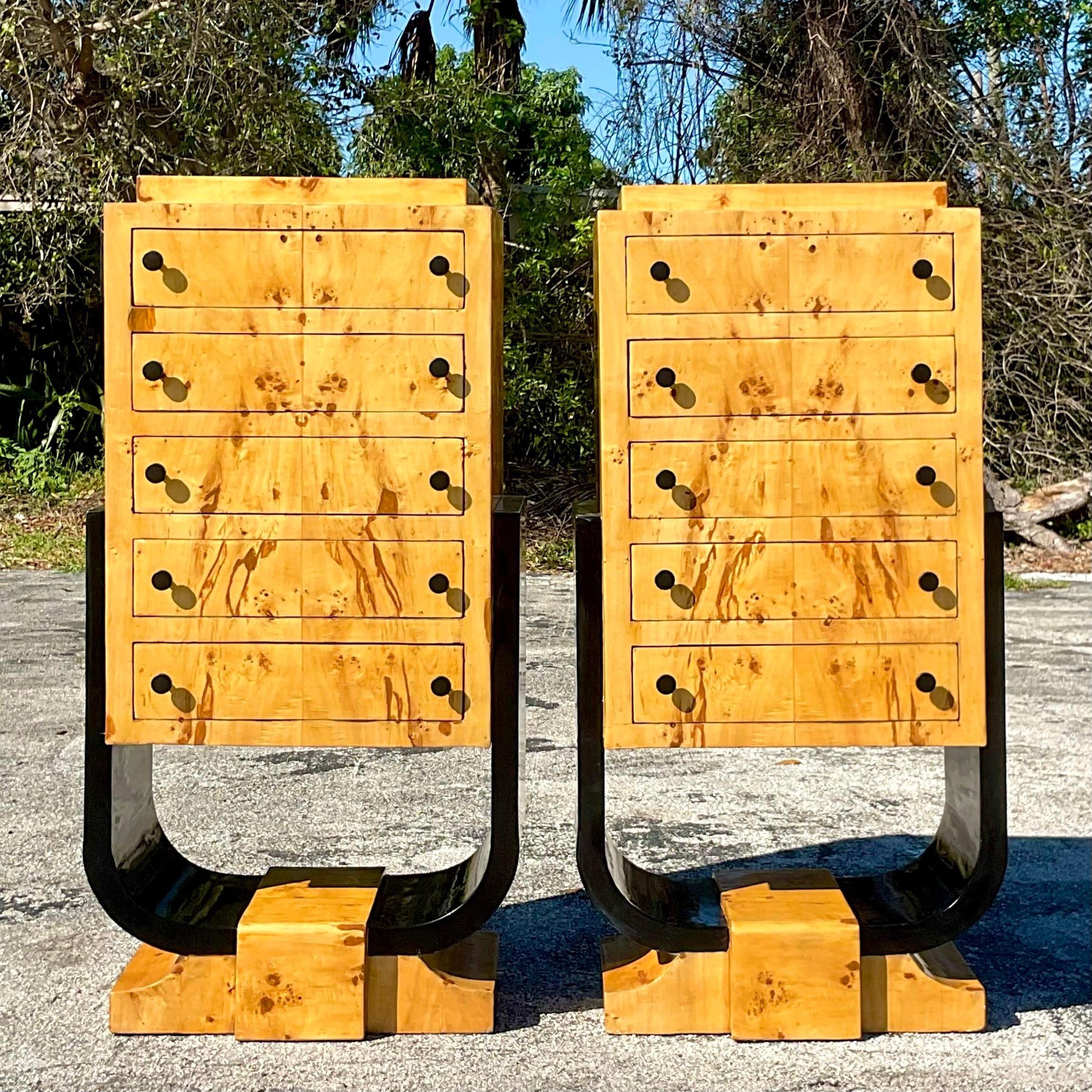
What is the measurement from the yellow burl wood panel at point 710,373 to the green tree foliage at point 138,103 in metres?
7.86

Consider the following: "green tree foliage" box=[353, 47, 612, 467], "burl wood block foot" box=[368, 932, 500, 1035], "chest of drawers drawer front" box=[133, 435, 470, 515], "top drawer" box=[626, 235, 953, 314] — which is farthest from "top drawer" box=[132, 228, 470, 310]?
"green tree foliage" box=[353, 47, 612, 467]

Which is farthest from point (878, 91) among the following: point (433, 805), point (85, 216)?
point (433, 805)

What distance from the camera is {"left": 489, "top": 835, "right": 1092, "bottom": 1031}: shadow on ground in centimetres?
288

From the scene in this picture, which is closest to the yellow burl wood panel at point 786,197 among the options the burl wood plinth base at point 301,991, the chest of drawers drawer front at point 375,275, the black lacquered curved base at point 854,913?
the chest of drawers drawer front at point 375,275

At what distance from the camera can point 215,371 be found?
2.67 m

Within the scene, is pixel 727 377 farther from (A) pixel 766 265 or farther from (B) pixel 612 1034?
(B) pixel 612 1034

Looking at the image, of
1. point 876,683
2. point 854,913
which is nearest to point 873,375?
point 876,683

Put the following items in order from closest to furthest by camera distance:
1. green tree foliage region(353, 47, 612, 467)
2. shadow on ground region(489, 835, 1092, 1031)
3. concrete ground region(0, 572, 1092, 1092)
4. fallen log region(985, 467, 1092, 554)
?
concrete ground region(0, 572, 1092, 1092) → shadow on ground region(489, 835, 1092, 1031) → fallen log region(985, 467, 1092, 554) → green tree foliage region(353, 47, 612, 467)

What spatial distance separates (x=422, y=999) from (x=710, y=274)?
1.62 metres

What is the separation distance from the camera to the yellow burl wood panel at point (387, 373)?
2.67 m

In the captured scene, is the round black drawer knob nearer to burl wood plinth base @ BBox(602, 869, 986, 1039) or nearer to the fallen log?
burl wood plinth base @ BBox(602, 869, 986, 1039)

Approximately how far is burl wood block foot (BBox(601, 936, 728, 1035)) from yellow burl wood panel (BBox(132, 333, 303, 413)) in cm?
140

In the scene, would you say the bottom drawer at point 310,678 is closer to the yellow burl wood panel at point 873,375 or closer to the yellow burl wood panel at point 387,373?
the yellow burl wood panel at point 387,373

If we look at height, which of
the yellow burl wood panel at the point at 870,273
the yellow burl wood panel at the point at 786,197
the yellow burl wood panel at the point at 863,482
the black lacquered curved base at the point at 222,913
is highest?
the yellow burl wood panel at the point at 786,197
